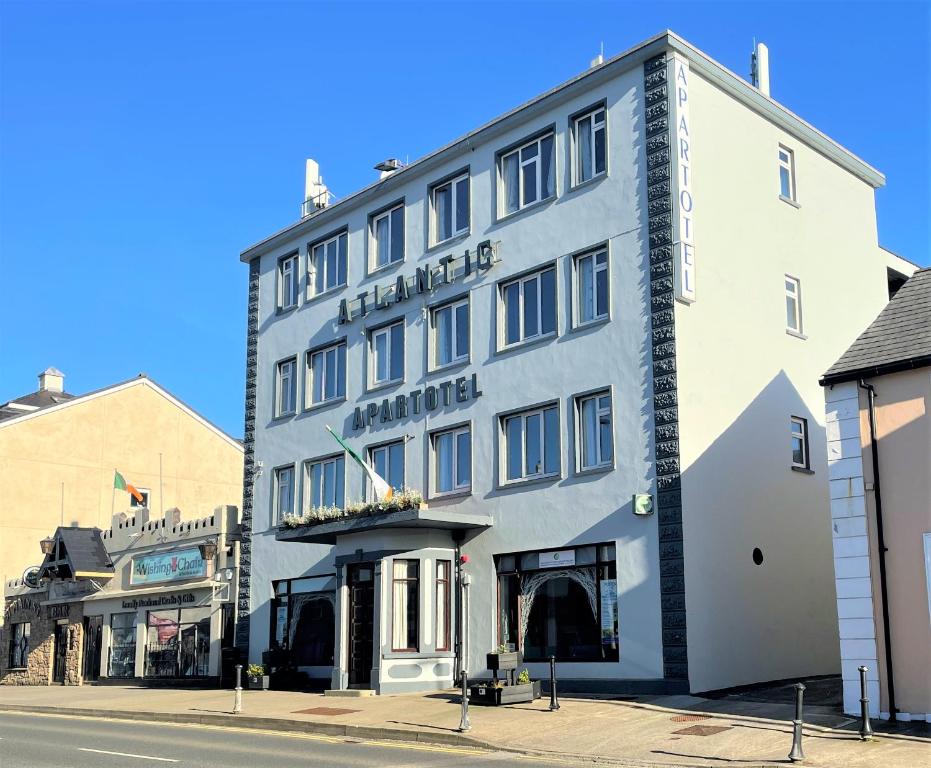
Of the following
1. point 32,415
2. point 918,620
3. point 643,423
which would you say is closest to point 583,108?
point 643,423

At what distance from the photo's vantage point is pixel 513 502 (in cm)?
2564

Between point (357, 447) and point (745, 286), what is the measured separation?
11.1 m

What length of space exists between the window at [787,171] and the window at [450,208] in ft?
25.0

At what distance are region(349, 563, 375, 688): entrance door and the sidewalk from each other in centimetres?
107

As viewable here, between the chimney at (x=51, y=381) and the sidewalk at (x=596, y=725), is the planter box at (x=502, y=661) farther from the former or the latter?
the chimney at (x=51, y=381)

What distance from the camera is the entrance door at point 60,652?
4016cm

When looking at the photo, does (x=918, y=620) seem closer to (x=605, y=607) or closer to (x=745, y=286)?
(x=605, y=607)

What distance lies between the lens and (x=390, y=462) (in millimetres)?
29172

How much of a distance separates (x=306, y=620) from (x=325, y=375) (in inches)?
267

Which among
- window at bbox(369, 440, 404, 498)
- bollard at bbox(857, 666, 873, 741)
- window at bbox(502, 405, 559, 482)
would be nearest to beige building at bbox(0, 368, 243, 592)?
window at bbox(369, 440, 404, 498)

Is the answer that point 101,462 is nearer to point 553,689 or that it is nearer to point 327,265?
point 327,265

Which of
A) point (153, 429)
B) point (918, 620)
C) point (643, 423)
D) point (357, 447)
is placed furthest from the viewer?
point (153, 429)

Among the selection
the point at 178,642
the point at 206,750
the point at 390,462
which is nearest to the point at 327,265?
the point at 390,462

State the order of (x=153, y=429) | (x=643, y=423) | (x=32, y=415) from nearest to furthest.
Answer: (x=643, y=423), (x=32, y=415), (x=153, y=429)
